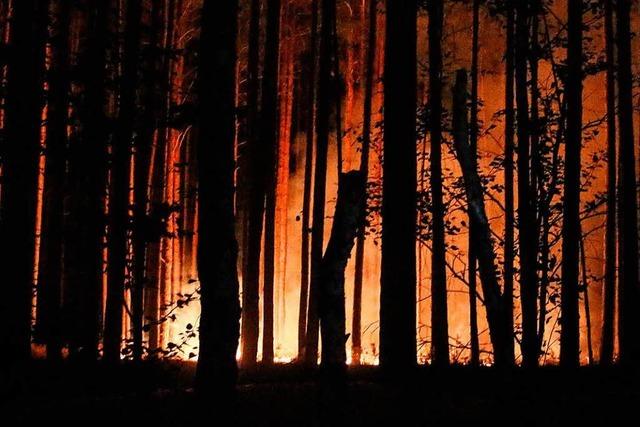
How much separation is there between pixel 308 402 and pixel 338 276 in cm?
219

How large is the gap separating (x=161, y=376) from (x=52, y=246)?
3.45 metres

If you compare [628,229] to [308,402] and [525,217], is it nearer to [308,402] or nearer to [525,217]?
[525,217]

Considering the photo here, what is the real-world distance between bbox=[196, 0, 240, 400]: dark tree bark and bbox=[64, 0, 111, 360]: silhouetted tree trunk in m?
2.15

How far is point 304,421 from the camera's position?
7.24 meters

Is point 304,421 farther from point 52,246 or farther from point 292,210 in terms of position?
point 292,210

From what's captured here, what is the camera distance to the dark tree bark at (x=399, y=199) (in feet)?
29.6

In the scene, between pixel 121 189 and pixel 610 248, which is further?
pixel 610 248

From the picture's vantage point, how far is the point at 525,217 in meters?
10.1

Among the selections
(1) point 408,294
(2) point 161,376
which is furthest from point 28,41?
(1) point 408,294

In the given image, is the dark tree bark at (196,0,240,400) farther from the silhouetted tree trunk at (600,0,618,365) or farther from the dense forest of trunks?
the silhouetted tree trunk at (600,0,618,365)

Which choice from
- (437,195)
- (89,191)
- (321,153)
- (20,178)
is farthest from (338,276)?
(321,153)

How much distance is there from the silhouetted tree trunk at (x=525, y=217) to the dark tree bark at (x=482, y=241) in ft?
7.48

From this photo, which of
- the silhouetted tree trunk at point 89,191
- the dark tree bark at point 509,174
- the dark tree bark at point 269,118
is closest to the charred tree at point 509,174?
the dark tree bark at point 509,174

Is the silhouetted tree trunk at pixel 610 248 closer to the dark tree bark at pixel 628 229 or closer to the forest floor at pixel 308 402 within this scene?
the dark tree bark at pixel 628 229
